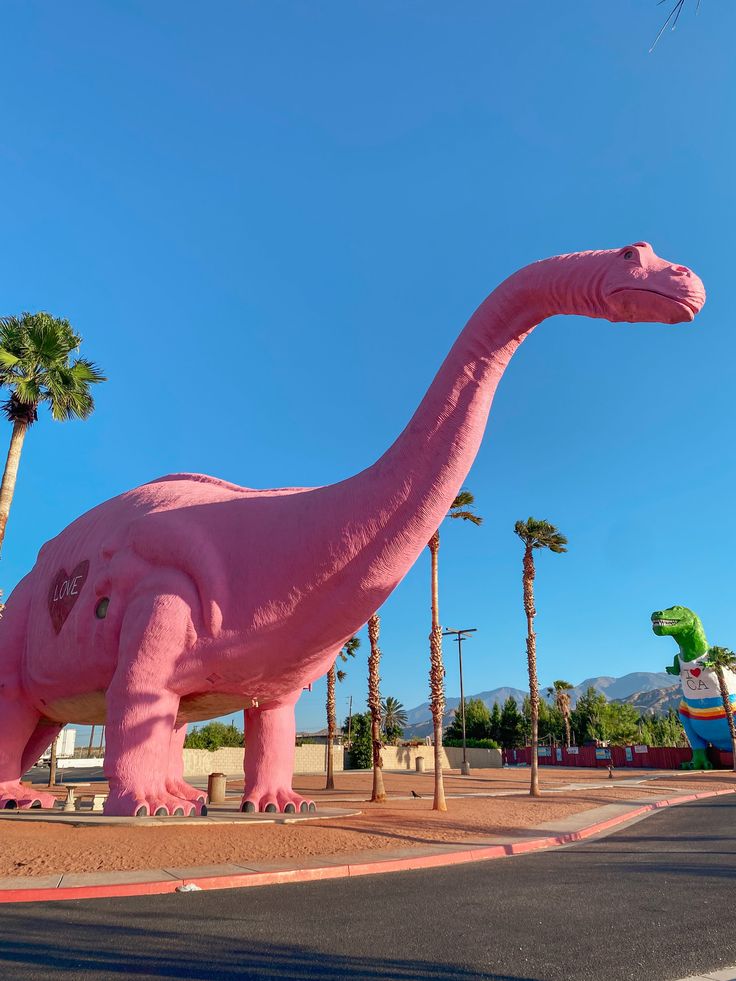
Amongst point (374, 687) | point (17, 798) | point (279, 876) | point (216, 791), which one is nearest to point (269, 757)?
point (279, 876)

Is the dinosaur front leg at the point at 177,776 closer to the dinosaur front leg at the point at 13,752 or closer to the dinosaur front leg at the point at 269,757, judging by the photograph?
the dinosaur front leg at the point at 269,757

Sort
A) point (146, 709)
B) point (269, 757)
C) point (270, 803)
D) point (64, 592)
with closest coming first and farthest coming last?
point (146, 709) < point (270, 803) < point (269, 757) < point (64, 592)

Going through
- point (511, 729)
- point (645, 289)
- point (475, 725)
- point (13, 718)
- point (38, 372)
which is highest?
point (38, 372)

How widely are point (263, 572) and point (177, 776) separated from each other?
5.03m

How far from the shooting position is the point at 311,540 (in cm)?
927

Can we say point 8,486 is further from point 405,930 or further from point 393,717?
point 393,717

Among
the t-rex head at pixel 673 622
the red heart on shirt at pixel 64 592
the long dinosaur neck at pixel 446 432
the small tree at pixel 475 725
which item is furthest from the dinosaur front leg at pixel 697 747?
the red heart on shirt at pixel 64 592

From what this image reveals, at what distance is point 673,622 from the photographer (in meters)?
40.5

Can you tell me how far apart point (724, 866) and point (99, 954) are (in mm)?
7111

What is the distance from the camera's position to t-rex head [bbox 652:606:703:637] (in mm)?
40344

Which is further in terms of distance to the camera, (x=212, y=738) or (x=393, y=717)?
(x=393, y=717)

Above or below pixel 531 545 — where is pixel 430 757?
below

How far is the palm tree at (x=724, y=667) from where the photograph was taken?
3741cm

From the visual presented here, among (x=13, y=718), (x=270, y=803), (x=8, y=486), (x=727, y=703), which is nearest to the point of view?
(x=270, y=803)
